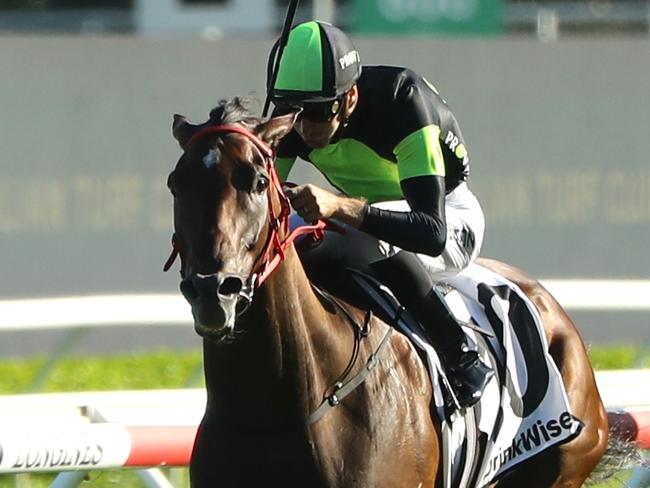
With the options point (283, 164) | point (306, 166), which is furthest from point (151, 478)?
point (306, 166)

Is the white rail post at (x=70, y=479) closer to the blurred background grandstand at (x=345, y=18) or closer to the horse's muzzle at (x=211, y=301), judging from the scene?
the horse's muzzle at (x=211, y=301)

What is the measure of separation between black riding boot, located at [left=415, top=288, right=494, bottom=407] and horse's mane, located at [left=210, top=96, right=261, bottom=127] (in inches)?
35.7

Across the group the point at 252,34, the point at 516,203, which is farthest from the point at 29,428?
the point at 252,34

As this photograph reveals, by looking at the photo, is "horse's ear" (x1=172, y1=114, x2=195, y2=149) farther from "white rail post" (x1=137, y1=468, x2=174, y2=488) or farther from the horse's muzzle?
"white rail post" (x1=137, y1=468, x2=174, y2=488)

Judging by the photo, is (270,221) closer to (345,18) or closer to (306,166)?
(306,166)

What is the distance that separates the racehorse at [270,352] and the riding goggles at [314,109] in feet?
1.07

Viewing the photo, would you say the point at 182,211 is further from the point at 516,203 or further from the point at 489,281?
the point at 516,203

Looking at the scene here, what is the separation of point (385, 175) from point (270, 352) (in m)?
0.91

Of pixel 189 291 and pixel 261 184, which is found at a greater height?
pixel 261 184

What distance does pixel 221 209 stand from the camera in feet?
11.5

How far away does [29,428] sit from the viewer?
16.2ft

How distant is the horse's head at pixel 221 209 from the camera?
3396 mm

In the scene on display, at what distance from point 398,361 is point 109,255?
23.2 feet

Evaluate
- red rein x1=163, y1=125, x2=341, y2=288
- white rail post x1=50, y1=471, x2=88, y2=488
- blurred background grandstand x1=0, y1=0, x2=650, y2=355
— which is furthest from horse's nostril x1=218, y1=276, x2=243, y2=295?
blurred background grandstand x1=0, y1=0, x2=650, y2=355
